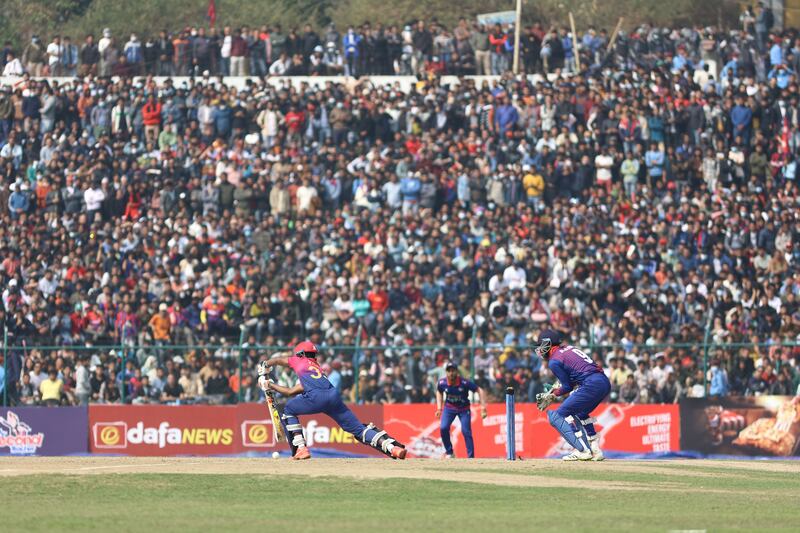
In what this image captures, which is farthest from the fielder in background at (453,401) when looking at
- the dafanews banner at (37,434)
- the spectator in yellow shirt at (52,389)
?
the spectator in yellow shirt at (52,389)

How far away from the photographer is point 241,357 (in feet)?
102

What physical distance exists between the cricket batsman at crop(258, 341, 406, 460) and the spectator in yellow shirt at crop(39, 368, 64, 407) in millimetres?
10879

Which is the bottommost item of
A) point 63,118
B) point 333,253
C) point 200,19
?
point 333,253

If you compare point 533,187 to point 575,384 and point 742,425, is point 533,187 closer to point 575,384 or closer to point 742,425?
point 742,425

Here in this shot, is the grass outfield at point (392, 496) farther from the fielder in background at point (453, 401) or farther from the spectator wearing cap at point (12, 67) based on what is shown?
the spectator wearing cap at point (12, 67)

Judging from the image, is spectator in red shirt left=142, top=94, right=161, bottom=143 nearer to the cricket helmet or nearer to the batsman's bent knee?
the cricket helmet

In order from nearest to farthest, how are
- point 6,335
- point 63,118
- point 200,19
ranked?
point 6,335, point 63,118, point 200,19

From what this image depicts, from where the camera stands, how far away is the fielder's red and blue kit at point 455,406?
26.2 metres

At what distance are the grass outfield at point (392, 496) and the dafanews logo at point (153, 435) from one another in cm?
780

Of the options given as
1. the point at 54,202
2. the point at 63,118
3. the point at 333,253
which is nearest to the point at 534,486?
the point at 333,253

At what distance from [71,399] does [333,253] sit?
720 centimetres

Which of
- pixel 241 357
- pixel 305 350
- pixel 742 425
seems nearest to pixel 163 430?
pixel 241 357

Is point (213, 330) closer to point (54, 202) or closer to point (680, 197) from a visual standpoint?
point (54, 202)

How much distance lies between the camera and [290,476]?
19.5 m
